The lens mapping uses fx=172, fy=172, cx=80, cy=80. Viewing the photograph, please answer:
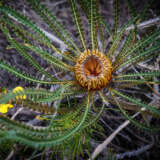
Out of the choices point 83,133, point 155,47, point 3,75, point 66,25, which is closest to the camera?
point 155,47

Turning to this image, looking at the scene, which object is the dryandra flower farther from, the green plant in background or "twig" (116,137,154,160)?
"twig" (116,137,154,160)

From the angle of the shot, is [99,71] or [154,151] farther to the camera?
[154,151]

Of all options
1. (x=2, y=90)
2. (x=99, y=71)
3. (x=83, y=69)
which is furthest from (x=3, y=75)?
(x=99, y=71)

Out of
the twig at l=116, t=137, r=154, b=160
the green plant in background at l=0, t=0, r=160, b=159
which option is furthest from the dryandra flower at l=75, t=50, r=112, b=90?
the twig at l=116, t=137, r=154, b=160

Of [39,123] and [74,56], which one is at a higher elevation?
[74,56]

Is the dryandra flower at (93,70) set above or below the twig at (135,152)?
above

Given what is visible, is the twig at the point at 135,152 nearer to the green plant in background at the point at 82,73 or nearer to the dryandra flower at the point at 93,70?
the green plant in background at the point at 82,73

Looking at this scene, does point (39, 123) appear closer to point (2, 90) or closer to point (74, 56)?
point (2, 90)

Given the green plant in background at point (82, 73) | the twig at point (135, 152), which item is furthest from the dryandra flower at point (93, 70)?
the twig at point (135, 152)

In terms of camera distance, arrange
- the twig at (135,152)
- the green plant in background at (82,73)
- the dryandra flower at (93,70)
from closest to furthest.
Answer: the green plant in background at (82,73), the dryandra flower at (93,70), the twig at (135,152)
